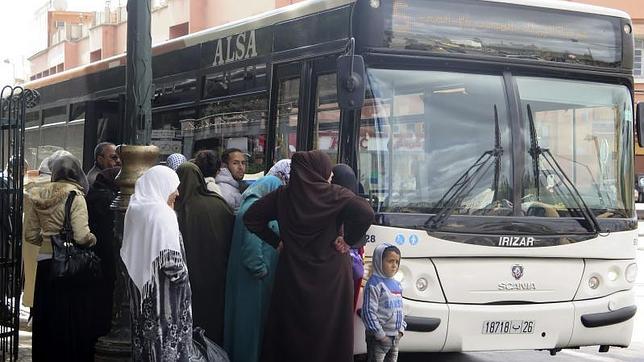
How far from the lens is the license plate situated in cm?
693

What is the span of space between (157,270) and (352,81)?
7.32ft

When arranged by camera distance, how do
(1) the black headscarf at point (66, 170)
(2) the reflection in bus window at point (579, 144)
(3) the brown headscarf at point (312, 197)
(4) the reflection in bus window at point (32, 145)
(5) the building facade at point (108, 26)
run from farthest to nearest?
(5) the building facade at point (108, 26)
(4) the reflection in bus window at point (32, 145)
(2) the reflection in bus window at point (579, 144)
(1) the black headscarf at point (66, 170)
(3) the brown headscarf at point (312, 197)

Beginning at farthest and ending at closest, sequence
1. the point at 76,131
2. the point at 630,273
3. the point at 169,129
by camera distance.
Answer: the point at 76,131 → the point at 169,129 → the point at 630,273

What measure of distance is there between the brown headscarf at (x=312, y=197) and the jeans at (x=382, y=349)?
1.11 metres

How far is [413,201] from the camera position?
6840 mm

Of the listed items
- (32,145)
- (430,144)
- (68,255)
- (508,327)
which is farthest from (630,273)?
(32,145)

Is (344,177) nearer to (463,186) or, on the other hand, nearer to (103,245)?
(463,186)

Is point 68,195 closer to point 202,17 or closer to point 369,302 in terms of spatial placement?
point 369,302

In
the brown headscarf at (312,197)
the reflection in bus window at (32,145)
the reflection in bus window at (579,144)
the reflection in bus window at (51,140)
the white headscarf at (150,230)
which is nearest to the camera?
the white headscarf at (150,230)

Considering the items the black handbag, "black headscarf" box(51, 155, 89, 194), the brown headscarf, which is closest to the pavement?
the black handbag

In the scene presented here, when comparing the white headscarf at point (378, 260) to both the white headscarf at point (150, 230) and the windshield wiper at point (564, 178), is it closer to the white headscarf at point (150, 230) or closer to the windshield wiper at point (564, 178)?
the windshield wiper at point (564, 178)

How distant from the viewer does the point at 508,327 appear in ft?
22.9

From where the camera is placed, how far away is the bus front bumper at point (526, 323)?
6.82 m

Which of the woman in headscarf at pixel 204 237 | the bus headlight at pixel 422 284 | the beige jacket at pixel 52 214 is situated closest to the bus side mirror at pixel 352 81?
the woman in headscarf at pixel 204 237
